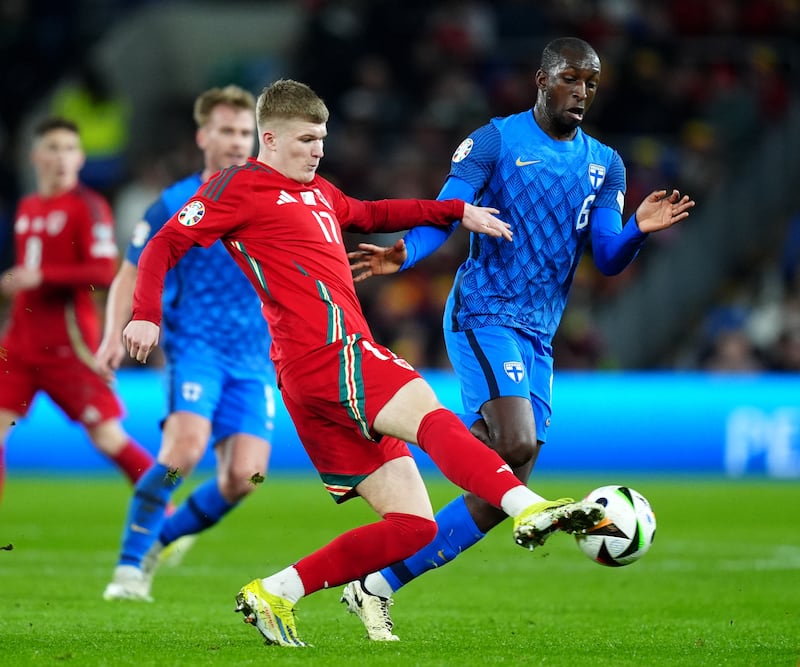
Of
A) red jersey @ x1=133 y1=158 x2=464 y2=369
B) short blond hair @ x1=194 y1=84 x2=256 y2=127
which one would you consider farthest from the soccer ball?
short blond hair @ x1=194 y1=84 x2=256 y2=127

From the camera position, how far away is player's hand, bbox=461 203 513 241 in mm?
5898

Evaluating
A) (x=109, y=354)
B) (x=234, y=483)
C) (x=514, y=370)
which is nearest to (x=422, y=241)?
(x=514, y=370)

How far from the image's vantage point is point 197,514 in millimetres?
7969

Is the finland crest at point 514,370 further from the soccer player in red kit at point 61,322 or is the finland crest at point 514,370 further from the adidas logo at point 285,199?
the soccer player in red kit at point 61,322

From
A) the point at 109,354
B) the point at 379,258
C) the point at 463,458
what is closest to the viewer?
the point at 463,458

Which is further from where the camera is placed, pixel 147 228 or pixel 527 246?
pixel 147 228

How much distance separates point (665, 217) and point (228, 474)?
2.95 meters

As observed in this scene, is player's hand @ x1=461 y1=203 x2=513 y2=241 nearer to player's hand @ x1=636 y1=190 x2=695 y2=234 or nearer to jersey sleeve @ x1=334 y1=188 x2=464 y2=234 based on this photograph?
jersey sleeve @ x1=334 y1=188 x2=464 y2=234

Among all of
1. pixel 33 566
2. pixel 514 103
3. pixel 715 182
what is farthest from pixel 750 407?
pixel 33 566

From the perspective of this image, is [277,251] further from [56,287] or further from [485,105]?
[485,105]

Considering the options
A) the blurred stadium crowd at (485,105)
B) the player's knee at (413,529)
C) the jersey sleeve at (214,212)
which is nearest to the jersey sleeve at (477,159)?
the jersey sleeve at (214,212)

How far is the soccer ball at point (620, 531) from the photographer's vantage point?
208 inches

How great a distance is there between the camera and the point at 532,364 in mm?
6484

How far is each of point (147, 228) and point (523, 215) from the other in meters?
2.15
